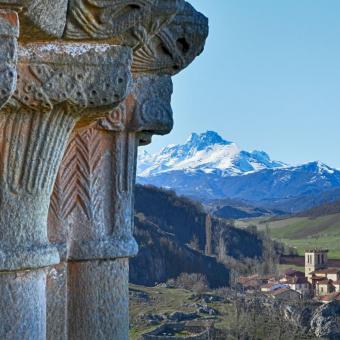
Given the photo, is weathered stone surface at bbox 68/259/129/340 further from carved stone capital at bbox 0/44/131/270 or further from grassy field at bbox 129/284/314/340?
grassy field at bbox 129/284/314/340

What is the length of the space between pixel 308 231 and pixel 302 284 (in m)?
45.5

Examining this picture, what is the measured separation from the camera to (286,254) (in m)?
80.6

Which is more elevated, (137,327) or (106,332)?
(106,332)

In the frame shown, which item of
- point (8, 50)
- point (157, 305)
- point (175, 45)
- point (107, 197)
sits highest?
point (175, 45)

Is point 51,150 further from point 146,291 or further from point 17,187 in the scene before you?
point 146,291

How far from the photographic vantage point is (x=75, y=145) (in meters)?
2.87

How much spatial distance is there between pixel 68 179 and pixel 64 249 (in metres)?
0.24

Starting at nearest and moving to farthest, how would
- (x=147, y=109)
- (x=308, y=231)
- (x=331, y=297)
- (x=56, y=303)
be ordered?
1. (x=56, y=303)
2. (x=147, y=109)
3. (x=331, y=297)
4. (x=308, y=231)

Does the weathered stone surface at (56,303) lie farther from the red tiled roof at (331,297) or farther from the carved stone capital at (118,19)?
the red tiled roof at (331,297)

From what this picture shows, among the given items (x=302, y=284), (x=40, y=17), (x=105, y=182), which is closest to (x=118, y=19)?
(x=40, y=17)

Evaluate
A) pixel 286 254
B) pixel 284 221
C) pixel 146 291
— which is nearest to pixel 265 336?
pixel 146 291

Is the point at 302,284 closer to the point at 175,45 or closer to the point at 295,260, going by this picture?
the point at 295,260

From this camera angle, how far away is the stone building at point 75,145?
218 centimetres

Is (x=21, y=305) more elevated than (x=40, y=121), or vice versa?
(x=40, y=121)
